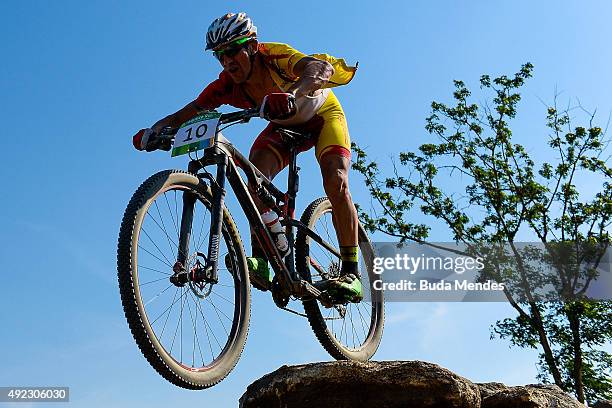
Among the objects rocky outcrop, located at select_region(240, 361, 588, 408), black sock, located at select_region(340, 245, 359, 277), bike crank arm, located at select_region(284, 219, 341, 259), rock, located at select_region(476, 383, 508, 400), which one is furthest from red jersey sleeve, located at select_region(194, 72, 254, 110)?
rock, located at select_region(476, 383, 508, 400)

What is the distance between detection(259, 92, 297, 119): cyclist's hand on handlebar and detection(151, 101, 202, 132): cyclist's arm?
4.04ft

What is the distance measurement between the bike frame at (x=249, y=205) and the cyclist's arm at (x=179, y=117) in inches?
30.7

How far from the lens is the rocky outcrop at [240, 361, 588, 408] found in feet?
18.7

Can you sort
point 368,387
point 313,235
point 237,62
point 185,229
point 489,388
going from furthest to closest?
1. point 313,235
2. point 489,388
3. point 237,62
4. point 368,387
5. point 185,229

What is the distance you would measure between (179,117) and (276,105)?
58.0 inches

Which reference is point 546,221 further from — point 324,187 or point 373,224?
point 324,187

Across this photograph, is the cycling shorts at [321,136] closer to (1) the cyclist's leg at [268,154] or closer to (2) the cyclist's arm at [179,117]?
(1) the cyclist's leg at [268,154]

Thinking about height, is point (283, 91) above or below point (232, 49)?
below

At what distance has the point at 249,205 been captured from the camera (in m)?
5.97

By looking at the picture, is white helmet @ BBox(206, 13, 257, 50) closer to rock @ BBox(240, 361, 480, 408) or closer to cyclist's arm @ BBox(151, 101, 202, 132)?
cyclist's arm @ BBox(151, 101, 202, 132)

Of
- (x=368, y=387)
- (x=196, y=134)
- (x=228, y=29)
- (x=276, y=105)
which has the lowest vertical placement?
(x=368, y=387)

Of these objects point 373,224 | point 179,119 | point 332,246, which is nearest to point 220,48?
point 179,119

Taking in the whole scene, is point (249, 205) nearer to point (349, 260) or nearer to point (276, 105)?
point (276, 105)

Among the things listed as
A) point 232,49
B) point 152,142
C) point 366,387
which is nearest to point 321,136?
point 232,49
